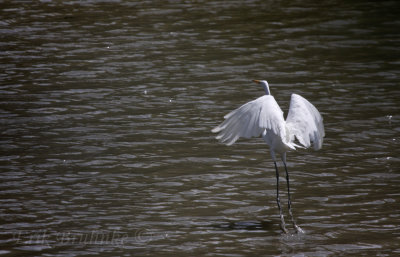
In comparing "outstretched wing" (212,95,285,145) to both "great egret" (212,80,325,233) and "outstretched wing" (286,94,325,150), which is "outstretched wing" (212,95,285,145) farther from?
"outstretched wing" (286,94,325,150)

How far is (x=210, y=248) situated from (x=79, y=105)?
545 cm

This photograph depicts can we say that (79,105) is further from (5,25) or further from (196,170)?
(5,25)

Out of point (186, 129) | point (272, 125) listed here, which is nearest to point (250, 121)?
point (272, 125)

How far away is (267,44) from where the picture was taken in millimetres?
15562

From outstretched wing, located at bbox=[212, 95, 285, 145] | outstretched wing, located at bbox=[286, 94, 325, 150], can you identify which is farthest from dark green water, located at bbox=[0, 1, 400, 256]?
outstretched wing, located at bbox=[212, 95, 285, 145]

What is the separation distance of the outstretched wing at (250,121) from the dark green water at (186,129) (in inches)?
39.8

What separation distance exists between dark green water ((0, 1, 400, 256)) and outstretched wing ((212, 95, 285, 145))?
3.32ft

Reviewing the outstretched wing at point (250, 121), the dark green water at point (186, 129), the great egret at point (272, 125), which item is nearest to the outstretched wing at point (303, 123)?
the great egret at point (272, 125)

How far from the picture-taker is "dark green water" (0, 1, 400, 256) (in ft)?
25.4

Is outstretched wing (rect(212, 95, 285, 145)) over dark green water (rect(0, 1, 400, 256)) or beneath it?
over

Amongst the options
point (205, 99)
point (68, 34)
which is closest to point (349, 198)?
point (205, 99)

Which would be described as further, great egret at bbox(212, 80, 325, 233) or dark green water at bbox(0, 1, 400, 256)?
dark green water at bbox(0, 1, 400, 256)

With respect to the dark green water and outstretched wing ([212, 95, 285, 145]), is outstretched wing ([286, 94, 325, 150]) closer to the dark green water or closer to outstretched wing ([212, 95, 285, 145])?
outstretched wing ([212, 95, 285, 145])

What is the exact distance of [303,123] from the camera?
7.88 meters
